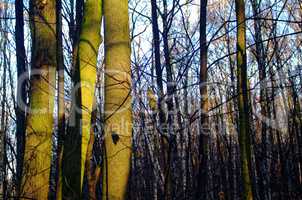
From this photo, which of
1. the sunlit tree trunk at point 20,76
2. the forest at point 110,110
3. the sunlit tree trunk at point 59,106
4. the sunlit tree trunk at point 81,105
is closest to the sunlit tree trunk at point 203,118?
the forest at point 110,110

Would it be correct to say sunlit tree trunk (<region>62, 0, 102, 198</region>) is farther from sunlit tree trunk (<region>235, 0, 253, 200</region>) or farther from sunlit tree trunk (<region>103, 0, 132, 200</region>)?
sunlit tree trunk (<region>235, 0, 253, 200</region>)

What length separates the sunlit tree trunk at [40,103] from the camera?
14.3ft

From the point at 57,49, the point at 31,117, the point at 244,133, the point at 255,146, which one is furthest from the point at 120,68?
the point at 255,146

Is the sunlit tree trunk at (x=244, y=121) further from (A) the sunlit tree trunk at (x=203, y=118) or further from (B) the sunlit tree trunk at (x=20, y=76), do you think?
(B) the sunlit tree trunk at (x=20, y=76)

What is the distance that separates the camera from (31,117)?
4551 mm

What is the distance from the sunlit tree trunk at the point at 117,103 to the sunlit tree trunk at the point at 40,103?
1.61 metres

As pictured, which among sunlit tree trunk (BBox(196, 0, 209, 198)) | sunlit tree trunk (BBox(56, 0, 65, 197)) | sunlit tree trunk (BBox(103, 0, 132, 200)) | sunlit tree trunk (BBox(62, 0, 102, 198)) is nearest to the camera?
sunlit tree trunk (BBox(103, 0, 132, 200))

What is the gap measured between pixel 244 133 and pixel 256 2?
24.1ft

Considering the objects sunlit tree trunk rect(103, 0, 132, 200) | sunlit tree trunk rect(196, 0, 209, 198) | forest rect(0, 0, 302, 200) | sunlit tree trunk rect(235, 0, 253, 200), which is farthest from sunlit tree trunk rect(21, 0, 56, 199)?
sunlit tree trunk rect(235, 0, 253, 200)

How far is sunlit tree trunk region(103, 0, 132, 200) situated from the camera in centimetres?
299

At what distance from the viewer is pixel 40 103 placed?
4.59 m

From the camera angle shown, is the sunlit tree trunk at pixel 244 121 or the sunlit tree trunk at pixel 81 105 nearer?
the sunlit tree trunk at pixel 244 121

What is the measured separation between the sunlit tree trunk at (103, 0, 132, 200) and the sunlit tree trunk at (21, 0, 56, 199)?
161 centimetres

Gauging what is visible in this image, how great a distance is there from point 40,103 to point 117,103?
1839 mm
